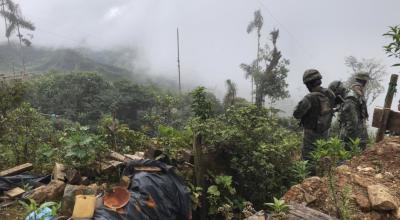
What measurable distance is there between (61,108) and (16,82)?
90.4ft

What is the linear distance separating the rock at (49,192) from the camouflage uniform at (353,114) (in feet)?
12.9

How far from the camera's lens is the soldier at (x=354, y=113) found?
5.92 m

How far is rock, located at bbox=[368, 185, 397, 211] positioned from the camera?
347 centimetres

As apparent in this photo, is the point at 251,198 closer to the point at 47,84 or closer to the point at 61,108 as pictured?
the point at 61,108

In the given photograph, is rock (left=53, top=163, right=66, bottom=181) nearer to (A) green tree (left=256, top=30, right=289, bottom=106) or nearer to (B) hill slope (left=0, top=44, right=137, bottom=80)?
(A) green tree (left=256, top=30, right=289, bottom=106)

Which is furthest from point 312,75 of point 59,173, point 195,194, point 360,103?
point 59,173

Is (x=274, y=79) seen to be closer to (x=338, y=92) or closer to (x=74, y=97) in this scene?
(x=74, y=97)

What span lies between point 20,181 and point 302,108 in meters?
3.96

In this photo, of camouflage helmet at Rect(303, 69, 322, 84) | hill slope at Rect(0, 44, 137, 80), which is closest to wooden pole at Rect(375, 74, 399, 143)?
camouflage helmet at Rect(303, 69, 322, 84)

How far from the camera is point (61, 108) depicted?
34.5 m

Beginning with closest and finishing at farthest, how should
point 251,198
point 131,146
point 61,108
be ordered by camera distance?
point 251,198, point 131,146, point 61,108

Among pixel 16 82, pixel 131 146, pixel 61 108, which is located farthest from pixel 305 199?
pixel 61 108

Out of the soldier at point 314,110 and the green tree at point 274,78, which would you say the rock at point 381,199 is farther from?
the green tree at point 274,78

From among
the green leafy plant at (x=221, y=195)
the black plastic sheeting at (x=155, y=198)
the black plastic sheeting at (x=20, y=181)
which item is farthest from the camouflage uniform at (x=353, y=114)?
the black plastic sheeting at (x=20, y=181)
